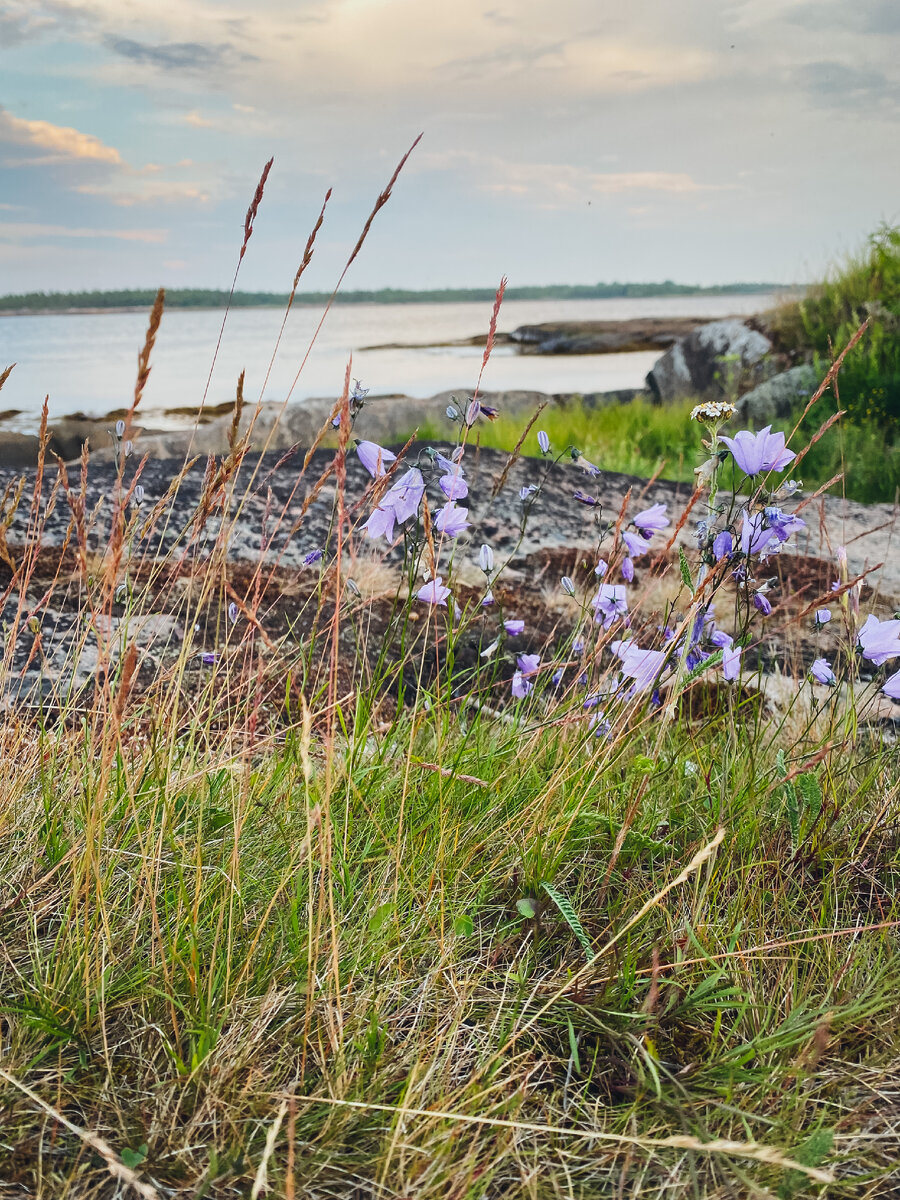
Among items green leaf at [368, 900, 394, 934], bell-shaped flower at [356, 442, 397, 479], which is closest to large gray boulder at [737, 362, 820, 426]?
bell-shaped flower at [356, 442, 397, 479]

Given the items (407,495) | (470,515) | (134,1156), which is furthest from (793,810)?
(470,515)

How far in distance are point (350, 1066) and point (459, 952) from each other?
0.94 ft

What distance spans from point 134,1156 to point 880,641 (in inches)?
62.5

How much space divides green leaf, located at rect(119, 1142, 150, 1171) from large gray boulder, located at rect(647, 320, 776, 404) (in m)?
9.19

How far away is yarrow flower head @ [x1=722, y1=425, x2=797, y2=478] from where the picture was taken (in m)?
1.67

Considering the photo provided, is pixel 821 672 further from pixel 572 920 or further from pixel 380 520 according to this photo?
pixel 380 520

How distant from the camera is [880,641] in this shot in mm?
1782

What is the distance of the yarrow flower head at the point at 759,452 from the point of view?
1674 millimetres

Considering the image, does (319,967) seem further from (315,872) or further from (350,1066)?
(315,872)

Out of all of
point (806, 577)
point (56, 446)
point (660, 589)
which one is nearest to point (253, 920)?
point (660, 589)

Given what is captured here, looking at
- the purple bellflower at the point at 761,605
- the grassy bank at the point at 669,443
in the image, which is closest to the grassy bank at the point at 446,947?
the purple bellflower at the point at 761,605

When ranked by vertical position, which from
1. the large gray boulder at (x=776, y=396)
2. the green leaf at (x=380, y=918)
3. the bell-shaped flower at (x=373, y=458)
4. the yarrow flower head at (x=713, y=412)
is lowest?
the green leaf at (x=380, y=918)

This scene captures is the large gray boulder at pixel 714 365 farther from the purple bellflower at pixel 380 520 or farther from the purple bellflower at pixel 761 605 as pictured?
the purple bellflower at pixel 380 520

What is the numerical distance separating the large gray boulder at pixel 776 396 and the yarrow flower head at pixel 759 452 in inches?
288
